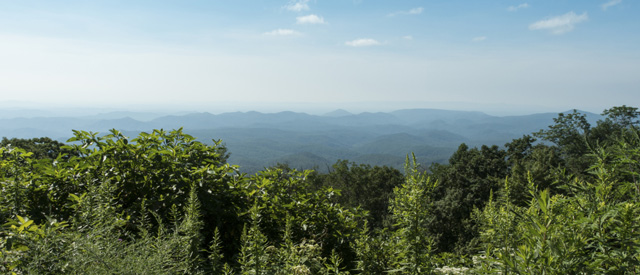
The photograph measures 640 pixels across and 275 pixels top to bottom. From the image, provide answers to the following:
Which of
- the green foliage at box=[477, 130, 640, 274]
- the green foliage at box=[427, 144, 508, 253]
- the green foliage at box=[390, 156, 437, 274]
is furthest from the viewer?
the green foliage at box=[427, 144, 508, 253]

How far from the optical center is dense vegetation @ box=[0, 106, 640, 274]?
5.60 ft

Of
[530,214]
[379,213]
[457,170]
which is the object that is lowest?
[379,213]

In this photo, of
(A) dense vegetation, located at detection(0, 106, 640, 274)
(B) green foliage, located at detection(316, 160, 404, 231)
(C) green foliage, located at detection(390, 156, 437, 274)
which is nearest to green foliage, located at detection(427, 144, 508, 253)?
(B) green foliage, located at detection(316, 160, 404, 231)

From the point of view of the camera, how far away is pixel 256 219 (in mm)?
2492

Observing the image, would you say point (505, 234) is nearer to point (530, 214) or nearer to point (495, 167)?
point (530, 214)

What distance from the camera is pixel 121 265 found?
1954 mm

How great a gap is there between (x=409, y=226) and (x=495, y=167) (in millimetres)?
36344

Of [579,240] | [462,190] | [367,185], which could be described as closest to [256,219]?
[579,240]

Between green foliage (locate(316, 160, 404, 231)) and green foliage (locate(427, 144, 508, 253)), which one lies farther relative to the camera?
green foliage (locate(316, 160, 404, 231))

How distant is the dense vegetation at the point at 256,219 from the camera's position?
1.71 m

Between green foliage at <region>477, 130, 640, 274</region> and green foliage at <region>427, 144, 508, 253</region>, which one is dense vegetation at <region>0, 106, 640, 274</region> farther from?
green foliage at <region>427, 144, 508, 253</region>

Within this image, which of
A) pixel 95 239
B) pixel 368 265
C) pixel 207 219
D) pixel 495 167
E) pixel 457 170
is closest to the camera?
pixel 95 239

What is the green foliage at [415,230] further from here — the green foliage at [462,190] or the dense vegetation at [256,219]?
the green foliage at [462,190]

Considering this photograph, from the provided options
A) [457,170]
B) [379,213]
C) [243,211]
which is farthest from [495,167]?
[243,211]
